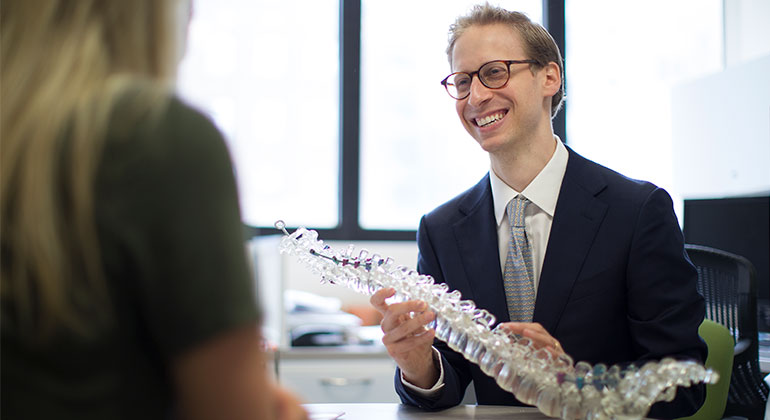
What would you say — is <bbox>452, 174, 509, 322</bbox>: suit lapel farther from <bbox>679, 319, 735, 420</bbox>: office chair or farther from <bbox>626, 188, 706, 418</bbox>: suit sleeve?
<bbox>679, 319, 735, 420</bbox>: office chair

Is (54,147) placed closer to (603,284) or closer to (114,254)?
(114,254)

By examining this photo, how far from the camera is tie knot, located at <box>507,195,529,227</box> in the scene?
169 centimetres

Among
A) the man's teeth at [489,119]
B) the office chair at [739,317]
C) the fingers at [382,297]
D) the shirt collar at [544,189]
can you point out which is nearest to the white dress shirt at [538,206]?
the shirt collar at [544,189]

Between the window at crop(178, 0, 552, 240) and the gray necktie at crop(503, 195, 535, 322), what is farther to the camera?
the window at crop(178, 0, 552, 240)

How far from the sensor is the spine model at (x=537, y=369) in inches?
38.1

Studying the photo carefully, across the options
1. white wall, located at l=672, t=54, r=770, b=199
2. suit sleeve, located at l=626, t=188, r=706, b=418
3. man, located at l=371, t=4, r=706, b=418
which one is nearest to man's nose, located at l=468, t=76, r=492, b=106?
man, located at l=371, t=4, r=706, b=418

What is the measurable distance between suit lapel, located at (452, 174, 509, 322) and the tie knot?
1.9 inches

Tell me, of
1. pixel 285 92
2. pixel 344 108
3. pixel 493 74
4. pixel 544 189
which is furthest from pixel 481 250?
pixel 285 92

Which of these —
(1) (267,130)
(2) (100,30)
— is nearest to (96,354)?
(2) (100,30)

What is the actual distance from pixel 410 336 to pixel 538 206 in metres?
0.56

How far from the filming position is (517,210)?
1.70 m

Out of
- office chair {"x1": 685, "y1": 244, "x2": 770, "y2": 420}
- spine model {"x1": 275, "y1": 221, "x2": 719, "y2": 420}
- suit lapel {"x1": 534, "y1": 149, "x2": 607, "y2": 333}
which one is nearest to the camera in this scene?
spine model {"x1": 275, "y1": 221, "x2": 719, "y2": 420}

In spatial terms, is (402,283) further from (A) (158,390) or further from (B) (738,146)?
(B) (738,146)

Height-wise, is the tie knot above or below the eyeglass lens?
below
